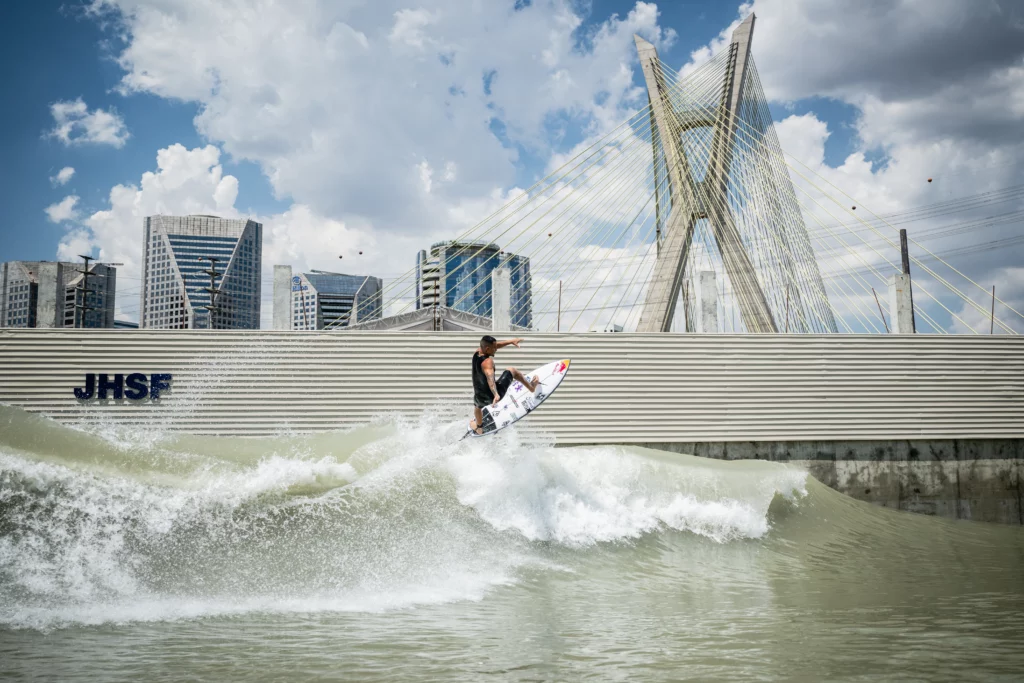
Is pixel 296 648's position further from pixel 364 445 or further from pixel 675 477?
pixel 675 477

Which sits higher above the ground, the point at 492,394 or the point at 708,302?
the point at 708,302

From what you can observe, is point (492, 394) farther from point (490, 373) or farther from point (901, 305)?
point (901, 305)

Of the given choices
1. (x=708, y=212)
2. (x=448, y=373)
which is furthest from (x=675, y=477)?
(x=708, y=212)

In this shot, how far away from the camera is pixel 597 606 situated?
6027 millimetres

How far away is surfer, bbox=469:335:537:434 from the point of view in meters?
8.50

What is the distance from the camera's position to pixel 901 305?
13.4 m

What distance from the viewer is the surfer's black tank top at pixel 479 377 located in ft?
28.5

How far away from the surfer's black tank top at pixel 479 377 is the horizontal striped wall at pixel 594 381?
275cm

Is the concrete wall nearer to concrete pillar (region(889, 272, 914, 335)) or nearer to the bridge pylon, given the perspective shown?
concrete pillar (region(889, 272, 914, 335))

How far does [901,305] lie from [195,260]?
555 ft

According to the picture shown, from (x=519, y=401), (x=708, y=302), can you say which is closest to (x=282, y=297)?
(x=519, y=401)

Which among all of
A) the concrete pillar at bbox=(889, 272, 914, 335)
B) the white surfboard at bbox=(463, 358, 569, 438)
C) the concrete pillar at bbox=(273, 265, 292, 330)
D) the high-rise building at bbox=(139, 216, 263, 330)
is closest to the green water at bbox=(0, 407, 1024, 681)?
the white surfboard at bbox=(463, 358, 569, 438)

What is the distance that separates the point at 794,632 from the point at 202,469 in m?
6.43

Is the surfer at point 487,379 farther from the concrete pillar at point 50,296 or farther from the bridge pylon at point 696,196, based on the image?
the bridge pylon at point 696,196
